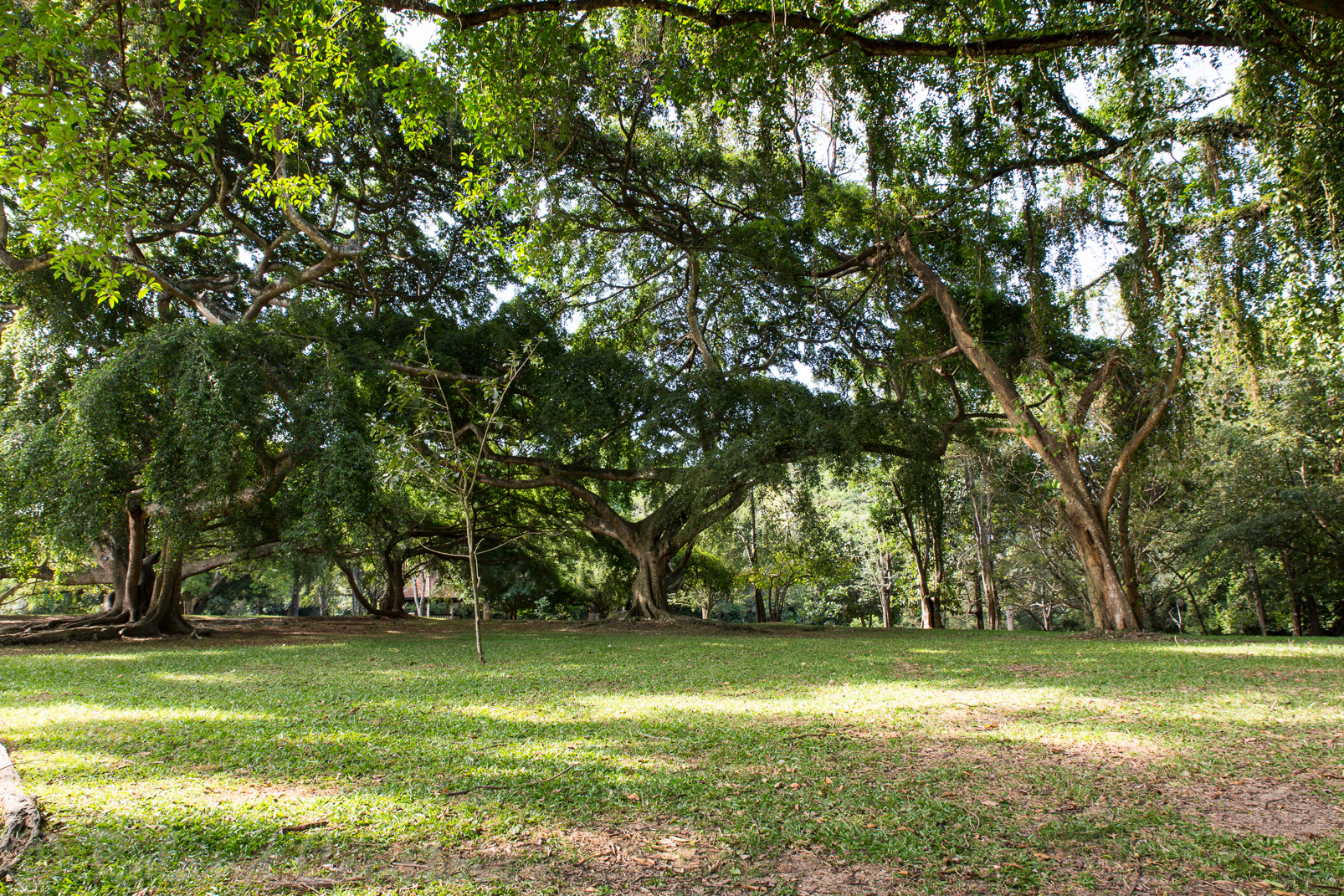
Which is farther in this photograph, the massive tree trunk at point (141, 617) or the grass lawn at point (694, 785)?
the massive tree trunk at point (141, 617)

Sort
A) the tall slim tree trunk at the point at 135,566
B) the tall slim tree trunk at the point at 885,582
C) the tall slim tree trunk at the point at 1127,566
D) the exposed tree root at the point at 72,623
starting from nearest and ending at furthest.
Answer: the tall slim tree trunk at the point at 1127,566 < the tall slim tree trunk at the point at 135,566 < the exposed tree root at the point at 72,623 < the tall slim tree trunk at the point at 885,582

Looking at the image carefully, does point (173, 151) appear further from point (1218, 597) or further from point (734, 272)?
point (1218, 597)

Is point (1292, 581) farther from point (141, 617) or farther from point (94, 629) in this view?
point (94, 629)

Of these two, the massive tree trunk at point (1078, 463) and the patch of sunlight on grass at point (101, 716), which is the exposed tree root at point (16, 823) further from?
the massive tree trunk at point (1078, 463)

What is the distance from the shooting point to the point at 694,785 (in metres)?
3.23

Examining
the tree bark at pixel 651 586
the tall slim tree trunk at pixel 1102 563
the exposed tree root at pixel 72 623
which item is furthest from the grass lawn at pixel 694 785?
the tree bark at pixel 651 586

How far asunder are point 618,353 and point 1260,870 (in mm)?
12997

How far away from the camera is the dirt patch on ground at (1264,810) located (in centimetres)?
267

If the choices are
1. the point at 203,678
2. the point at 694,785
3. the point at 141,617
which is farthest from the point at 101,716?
the point at 141,617

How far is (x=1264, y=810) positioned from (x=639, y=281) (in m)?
14.4

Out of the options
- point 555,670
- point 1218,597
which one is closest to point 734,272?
point 555,670

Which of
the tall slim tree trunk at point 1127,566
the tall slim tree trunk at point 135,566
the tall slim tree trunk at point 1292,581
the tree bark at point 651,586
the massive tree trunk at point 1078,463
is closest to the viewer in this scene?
the massive tree trunk at point 1078,463

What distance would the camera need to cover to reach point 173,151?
1166 cm

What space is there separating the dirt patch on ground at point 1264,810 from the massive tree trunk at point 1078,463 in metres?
8.69
